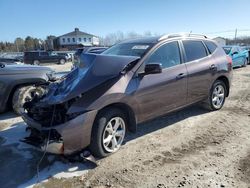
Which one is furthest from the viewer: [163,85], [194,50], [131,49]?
[194,50]

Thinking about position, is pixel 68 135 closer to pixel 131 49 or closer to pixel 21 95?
pixel 131 49

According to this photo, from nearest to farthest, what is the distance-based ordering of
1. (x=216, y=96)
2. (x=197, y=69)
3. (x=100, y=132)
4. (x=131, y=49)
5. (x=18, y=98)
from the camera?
(x=100, y=132) → (x=131, y=49) → (x=197, y=69) → (x=216, y=96) → (x=18, y=98)

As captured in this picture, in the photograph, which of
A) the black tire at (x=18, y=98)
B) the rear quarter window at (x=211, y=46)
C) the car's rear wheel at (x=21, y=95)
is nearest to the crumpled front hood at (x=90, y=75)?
the car's rear wheel at (x=21, y=95)

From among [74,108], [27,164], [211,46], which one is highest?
[211,46]

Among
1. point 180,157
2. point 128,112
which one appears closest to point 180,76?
point 128,112

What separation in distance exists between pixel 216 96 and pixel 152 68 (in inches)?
105

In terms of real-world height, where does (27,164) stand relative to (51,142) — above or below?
below

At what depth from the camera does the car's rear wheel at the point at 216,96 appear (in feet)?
19.6

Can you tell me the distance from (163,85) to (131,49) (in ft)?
3.12

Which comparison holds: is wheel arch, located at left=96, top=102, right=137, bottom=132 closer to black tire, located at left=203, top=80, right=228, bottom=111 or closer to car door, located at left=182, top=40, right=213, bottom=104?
car door, located at left=182, top=40, right=213, bottom=104

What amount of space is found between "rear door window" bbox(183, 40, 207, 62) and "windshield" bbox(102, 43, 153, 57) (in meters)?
1.03

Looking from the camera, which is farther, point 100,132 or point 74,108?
point 100,132

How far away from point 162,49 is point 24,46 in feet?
294

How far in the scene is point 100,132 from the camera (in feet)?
12.6
